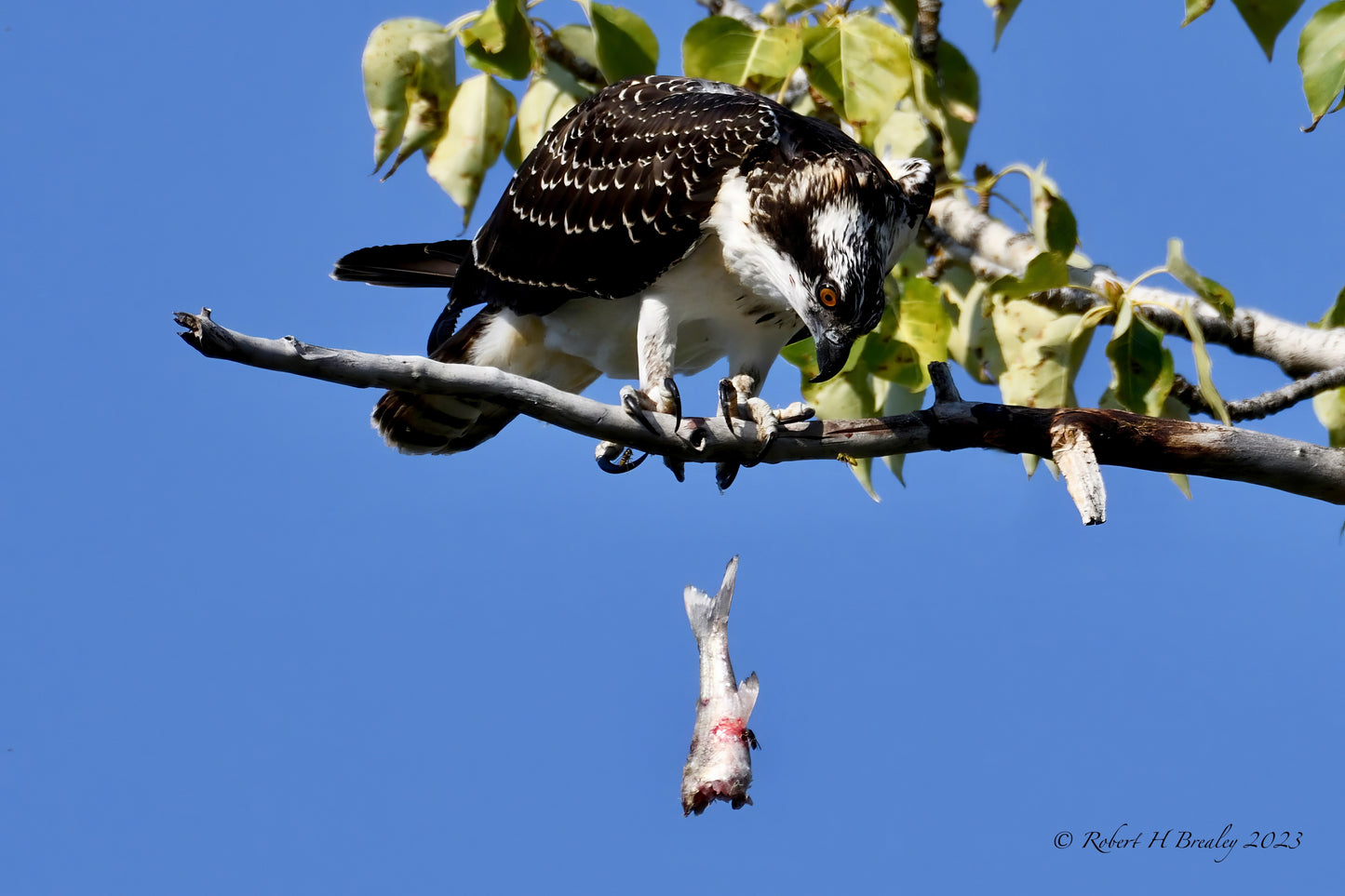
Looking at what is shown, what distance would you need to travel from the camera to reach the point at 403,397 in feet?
19.5

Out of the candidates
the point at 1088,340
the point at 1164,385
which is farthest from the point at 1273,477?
the point at 1088,340

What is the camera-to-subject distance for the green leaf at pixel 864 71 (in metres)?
5.67

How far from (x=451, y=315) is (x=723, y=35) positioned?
201cm

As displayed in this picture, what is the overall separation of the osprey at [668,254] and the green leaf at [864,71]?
0.21 m

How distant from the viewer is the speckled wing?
5355 millimetres

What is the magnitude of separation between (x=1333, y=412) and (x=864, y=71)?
109 inches

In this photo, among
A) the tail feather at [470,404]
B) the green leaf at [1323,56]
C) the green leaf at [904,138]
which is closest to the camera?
the green leaf at [1323,56]

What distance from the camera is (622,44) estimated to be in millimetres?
6141

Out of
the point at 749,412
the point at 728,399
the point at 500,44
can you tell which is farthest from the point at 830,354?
the point at 500,44

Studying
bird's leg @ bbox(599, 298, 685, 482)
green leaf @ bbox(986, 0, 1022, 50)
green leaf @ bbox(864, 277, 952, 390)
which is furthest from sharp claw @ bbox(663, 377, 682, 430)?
green leaf @ bbox(986, 0, 1022, 50)

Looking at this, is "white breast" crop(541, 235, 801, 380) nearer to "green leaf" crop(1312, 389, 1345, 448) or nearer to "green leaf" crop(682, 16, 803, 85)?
"green leaf" crop(682, 16, 803, 85)

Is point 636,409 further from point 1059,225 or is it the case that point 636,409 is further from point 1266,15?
point 1266,15

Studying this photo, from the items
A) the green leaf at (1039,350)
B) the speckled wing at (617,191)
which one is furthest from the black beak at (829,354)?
the green leaf at (1039,350)

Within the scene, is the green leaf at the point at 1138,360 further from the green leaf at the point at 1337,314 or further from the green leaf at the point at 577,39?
the green leaf at the point at 577,39
